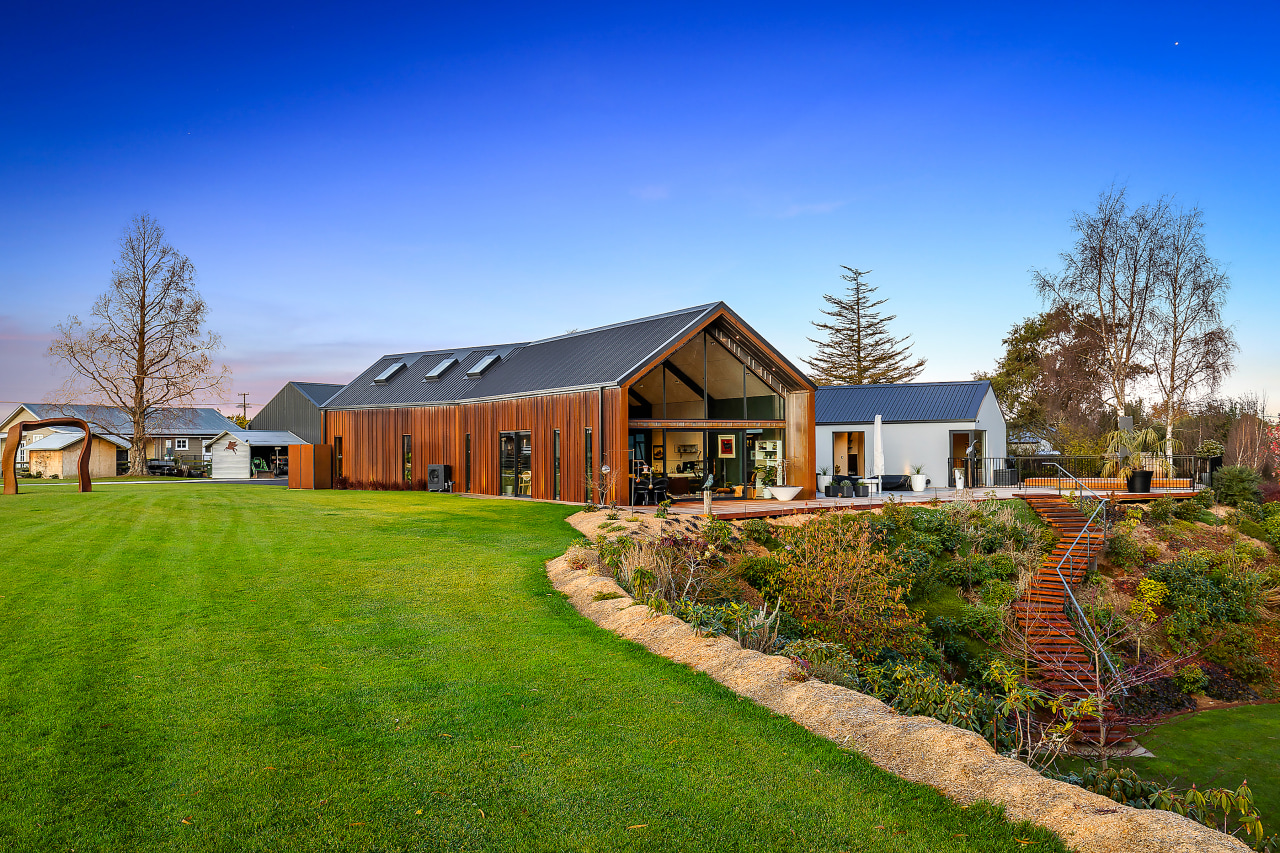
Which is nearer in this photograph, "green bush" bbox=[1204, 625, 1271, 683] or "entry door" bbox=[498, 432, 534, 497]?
"green bush" bbox=[1204, 625, 1271, 683]

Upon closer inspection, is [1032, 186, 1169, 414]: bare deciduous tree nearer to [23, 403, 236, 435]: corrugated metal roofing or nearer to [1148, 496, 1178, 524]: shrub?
[1148, 496, 1178, 524]: shrub

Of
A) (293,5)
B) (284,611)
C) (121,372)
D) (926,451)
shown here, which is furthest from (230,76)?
(121,372)

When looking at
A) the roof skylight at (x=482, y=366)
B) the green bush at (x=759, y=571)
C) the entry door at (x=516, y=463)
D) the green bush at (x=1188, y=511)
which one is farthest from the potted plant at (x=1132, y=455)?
the roof skylight at (x=482, y=366)

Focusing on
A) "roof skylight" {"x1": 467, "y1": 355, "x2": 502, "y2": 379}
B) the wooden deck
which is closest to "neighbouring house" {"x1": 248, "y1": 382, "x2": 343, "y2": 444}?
"roof skylight" {"x1": 467, "y1": 355, "x2": 502, "y2": 379}

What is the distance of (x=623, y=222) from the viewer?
2481 centimetres

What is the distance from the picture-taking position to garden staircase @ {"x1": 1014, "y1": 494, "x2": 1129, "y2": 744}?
10.1m

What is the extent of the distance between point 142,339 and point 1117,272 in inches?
1823

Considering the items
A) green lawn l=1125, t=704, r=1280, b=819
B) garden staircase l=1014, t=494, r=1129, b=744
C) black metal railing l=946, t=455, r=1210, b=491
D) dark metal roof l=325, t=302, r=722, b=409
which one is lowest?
green lawn l=1125, t=704, r=1280, b=819

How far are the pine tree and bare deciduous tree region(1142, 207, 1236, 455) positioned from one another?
24.2 metres

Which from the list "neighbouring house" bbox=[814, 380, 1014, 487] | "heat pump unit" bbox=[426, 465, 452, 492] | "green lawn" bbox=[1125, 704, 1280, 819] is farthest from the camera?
"neighbouring house" bbox=[814, 380, 1014, 487]

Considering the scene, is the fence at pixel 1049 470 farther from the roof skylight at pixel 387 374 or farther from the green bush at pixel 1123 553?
the roof skylight at pixel 387 374

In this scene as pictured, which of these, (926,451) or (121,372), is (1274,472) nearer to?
(926,451)

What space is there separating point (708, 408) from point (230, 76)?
1464cm

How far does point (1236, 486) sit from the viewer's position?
20.2 m
